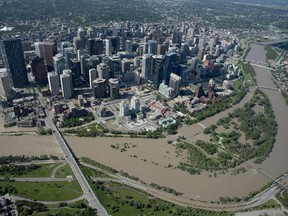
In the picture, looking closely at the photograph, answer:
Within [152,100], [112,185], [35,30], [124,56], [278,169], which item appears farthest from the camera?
[35,30]

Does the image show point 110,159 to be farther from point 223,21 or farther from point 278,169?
point 223,21

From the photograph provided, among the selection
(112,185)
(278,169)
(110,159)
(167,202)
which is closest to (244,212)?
(167,202)

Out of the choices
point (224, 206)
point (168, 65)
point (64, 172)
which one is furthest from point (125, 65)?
point (224, 206)

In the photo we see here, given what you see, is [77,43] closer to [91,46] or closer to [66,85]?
[91,46]

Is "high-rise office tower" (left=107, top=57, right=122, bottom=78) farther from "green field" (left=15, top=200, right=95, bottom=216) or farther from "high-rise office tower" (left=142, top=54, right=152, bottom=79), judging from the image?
"green field" (left=15, top=200, right=95, bottom=216)

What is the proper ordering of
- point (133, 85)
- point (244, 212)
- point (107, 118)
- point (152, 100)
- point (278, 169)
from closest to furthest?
1. point (244, 212)
2. point (278, 169)
3. point (107, 118)
4. point (152, 100)
5. point (133, 85)

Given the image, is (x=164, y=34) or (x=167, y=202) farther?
(x=164, y=34)
